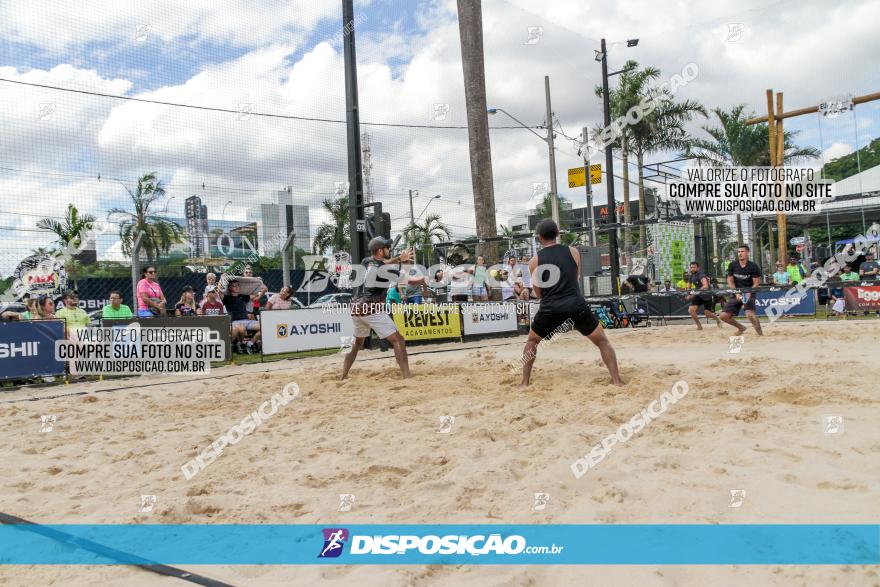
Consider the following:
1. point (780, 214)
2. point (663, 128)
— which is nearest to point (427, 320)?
point (780, 214)

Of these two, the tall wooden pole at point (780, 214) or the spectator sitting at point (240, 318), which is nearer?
the spectator sitting at point (240, 318)

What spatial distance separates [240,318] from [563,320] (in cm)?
911

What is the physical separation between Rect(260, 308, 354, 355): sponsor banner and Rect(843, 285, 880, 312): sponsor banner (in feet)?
42.4

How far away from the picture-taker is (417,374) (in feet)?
27.6

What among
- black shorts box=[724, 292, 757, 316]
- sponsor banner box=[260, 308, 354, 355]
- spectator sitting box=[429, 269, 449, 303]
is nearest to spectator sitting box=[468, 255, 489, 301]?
spectator sitting box=[429, 269, 449, 303]

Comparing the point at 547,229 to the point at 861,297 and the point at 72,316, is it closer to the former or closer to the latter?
the point at 72,316

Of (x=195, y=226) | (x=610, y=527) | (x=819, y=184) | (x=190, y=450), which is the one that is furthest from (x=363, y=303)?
(x=819, y=184)

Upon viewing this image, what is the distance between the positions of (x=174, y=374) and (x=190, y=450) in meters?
6.10

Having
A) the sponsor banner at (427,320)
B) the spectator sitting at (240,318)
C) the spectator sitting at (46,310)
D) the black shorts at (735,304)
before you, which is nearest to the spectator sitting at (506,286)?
the sponsor banner at (427,320)

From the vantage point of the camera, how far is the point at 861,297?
1616cm

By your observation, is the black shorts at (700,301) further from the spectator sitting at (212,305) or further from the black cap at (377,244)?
the spectator sitting at (212,305)

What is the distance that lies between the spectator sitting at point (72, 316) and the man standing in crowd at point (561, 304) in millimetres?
7978

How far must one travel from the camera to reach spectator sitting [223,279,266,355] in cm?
1289

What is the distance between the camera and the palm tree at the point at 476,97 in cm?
1520
